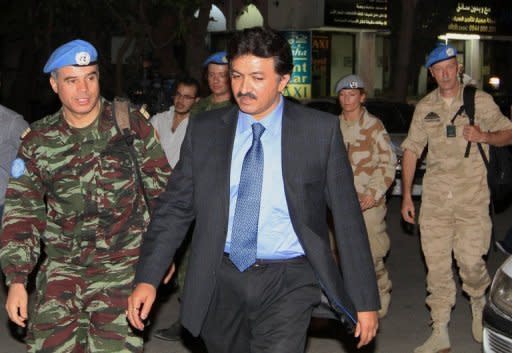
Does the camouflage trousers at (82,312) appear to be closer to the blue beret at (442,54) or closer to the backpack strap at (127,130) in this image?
the backpack strap at (127,130)

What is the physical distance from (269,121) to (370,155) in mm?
3803

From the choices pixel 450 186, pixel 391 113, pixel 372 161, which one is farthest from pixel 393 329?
pixel 391 113

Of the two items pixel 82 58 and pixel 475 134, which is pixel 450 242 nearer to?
A: pixel 475 134

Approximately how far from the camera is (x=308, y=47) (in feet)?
92.7

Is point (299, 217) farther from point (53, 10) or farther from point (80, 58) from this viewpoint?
point (53, 10)

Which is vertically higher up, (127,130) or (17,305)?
(127,130)

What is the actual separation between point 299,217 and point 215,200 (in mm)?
392

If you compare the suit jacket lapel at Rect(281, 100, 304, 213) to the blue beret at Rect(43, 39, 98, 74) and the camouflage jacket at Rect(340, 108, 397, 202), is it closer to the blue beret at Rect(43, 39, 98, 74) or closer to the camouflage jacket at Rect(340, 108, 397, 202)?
the blue beret at Rect(43, 39, 98, 74)

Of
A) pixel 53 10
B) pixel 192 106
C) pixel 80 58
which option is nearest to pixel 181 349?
pixel 192 106

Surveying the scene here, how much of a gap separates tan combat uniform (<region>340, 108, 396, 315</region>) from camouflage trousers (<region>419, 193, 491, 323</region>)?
2.08 feet

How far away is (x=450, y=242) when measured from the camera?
7.65 m

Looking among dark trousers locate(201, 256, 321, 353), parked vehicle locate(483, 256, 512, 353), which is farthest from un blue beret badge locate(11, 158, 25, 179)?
parked vehicle locate(483, 256, 512, 353)

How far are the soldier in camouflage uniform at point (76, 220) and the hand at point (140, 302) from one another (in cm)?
61

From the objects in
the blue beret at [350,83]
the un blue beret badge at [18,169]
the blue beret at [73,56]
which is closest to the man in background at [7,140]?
the un blue beret badge at [18,169]
